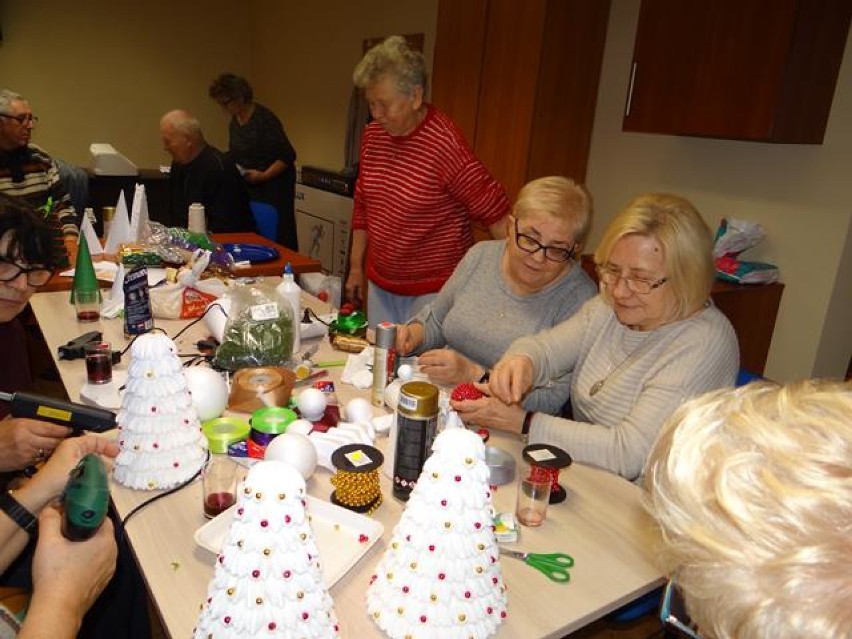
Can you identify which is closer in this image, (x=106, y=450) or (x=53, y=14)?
(x=106, y=450)

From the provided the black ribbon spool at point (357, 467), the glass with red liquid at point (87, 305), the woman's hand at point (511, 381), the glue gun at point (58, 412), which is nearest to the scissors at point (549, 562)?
the black ribbon spool at point (357, 467)

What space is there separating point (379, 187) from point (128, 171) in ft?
9.21

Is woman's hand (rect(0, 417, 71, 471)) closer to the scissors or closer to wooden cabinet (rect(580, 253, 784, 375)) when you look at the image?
the scissors

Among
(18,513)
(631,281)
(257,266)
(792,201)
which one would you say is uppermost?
(792,201)

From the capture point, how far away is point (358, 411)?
1485 millimetres

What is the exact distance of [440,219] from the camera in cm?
261

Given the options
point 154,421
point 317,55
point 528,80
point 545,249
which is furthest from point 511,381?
point 317,55

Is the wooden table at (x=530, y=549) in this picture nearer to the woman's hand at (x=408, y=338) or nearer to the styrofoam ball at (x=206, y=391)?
the styrofoam ball at (x=206, y=391)

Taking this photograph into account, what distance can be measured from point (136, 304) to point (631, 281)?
143 cm

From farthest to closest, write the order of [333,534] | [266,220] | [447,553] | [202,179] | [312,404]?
[266,220] < [202,179] < [312,404] < [333,534] < [447,553]

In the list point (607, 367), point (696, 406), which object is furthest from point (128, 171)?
point (696, 406)

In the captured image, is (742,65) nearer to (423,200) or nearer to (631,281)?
(423,200)

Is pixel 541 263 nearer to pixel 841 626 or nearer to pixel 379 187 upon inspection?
pixel 379 187

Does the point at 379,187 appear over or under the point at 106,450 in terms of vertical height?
over
